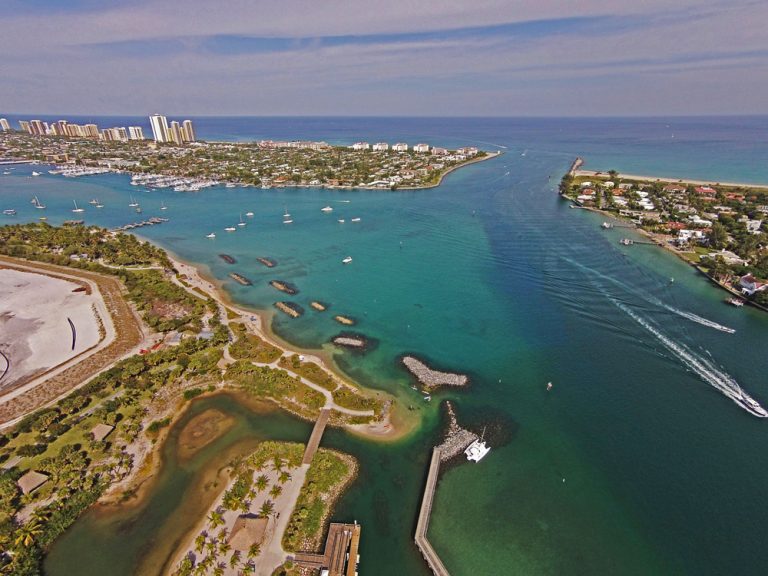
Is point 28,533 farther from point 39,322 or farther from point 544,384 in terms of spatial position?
point 544,384

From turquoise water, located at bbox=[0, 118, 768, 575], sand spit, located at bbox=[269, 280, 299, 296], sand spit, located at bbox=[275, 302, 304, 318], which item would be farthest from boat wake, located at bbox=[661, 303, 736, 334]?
sand spit, located at bbox=[269, 280, 299, 296]

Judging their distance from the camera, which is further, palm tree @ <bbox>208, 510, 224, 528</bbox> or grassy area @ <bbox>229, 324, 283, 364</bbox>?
grassy area @ <bbox>229, 324, 283, 364</bbox>

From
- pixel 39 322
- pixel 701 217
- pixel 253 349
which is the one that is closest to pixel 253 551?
pixel 253 349

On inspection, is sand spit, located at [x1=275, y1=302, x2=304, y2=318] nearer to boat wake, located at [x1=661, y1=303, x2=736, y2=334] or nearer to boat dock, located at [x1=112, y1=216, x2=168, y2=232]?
boat wake, located at [x1=661, y1=303, x2=736, y2=334]

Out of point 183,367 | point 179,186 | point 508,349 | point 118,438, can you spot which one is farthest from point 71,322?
point 179,186

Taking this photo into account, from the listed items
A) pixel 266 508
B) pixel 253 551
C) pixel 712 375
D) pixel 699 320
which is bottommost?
pixel 266 508

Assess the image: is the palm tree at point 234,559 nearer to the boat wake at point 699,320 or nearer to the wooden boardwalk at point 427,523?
the wooden boardwalk at point 427,523
